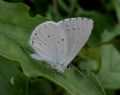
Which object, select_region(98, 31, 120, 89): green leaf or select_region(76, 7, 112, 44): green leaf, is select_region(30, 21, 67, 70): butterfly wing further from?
select_region(76, 7, 112, 44): green leaf

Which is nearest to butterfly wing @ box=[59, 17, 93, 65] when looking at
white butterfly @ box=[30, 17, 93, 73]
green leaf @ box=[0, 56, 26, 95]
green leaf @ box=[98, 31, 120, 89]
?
white butterfly @ box=[30, 17, 93, 73]

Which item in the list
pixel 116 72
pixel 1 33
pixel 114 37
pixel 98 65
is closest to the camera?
pixel 1 33

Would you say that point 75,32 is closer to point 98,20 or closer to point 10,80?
point 10,80

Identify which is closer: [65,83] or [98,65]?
[65,83]

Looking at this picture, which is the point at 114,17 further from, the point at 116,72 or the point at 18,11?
the point at 18,11

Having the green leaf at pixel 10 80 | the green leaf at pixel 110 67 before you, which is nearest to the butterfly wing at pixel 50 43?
the green leaf at pixel 10 80

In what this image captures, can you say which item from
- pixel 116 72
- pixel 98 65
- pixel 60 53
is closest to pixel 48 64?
pixel 60 53

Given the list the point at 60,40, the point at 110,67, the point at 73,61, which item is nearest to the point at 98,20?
the point at 110,67
